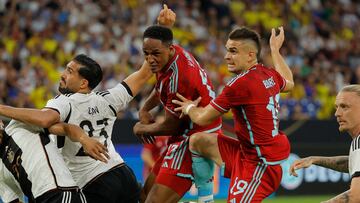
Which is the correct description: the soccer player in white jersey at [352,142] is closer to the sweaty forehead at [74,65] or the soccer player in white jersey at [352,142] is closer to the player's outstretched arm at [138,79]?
the player's outstretched arm at [138,79]

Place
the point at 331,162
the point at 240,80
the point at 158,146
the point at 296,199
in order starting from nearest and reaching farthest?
the point at 331,162, the point at 240,80, the point at 158,146, the point at 296,199

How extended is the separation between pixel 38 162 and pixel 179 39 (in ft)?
→ 42.2

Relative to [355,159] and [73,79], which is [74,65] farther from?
[355,159]

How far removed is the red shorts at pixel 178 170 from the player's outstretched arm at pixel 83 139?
4.81 ft

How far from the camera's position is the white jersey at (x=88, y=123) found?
25.1 feet

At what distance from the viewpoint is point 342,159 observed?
7.57m

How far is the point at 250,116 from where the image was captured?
25.6 ft

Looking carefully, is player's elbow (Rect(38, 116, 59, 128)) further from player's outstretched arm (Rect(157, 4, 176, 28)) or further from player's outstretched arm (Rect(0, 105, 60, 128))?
player's outstretched arm (Rect(157, 4, 176, 28))

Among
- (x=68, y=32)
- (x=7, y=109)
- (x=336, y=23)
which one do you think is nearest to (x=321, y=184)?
(x=68, y=32)

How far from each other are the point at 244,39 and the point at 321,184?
901cm

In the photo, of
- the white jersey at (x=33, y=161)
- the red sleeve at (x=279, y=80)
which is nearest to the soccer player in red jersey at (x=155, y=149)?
the red sleeve at (x=279, y=80)

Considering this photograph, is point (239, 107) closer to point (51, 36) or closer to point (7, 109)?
point (7, 109)

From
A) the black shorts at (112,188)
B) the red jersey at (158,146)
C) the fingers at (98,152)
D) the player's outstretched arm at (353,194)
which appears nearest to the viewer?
the player's outstretched arm at (353,194)

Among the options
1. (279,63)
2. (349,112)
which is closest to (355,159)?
(349,112)
